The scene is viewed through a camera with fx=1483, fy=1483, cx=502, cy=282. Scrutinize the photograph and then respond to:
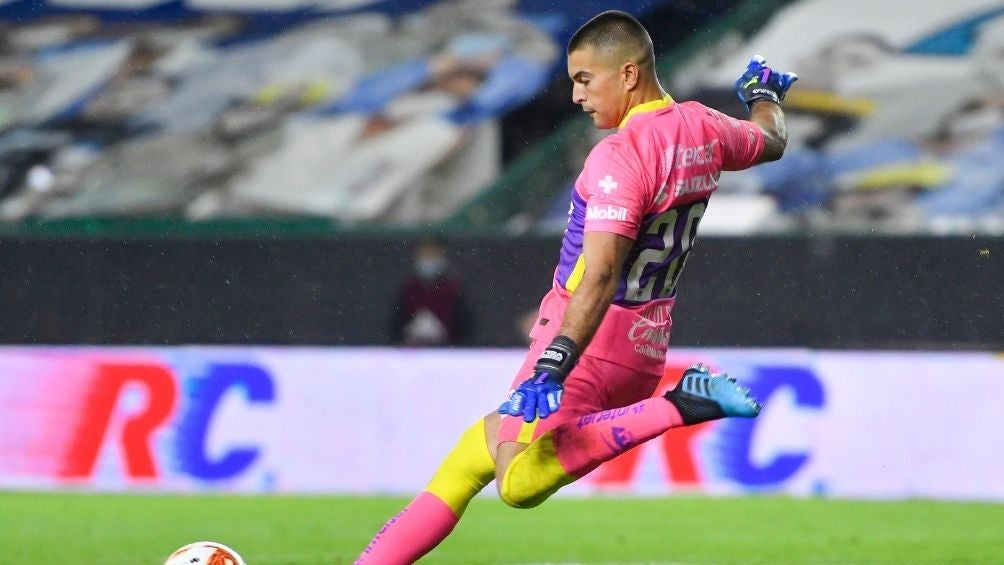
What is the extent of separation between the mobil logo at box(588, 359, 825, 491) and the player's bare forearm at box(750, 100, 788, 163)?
4479mm

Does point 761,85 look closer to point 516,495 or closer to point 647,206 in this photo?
point 647,206

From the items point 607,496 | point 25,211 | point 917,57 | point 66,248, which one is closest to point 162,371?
point 607,496

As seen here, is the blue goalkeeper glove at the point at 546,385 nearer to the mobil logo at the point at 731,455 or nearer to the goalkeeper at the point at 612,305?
the goalkeeper at the point at 612,305

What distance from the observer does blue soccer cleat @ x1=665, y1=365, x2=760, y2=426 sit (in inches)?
169

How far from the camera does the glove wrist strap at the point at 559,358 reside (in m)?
4.13

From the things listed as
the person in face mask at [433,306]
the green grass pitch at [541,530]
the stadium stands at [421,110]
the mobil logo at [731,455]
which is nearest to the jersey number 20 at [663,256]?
the green grass pitch at [541,530]

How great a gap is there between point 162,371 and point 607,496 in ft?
9.99

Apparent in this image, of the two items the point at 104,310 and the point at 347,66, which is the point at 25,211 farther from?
the point at 347,66

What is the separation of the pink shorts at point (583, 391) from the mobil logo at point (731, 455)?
4.89 meters

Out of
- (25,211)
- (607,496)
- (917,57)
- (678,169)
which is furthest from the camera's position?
(917,57)

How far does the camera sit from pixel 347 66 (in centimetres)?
1570

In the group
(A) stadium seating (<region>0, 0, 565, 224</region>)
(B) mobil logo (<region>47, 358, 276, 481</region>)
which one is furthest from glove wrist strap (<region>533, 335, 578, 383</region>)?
(A) stadium seating (<region>0, 0, 565, 224</region>)

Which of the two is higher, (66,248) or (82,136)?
(82,136)

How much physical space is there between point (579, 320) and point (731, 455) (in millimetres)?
5561
